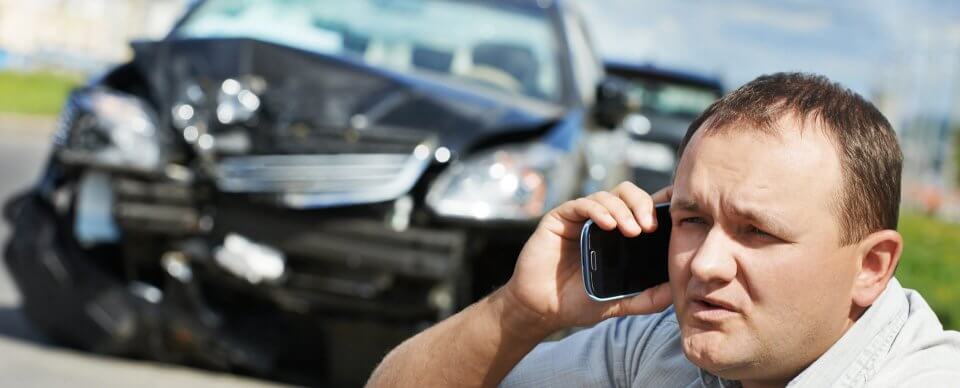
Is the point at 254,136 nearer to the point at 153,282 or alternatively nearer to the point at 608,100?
the point at 153,282

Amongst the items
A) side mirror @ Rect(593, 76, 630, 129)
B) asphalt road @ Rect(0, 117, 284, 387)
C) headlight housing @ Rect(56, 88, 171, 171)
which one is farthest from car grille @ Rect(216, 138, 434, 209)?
side mirror @ Rect(593, 76, 630, 129)

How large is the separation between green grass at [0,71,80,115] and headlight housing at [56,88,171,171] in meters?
22.2

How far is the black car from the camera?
514 inches

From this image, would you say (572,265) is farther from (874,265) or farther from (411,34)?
(411,34)

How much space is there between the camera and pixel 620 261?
2.06m

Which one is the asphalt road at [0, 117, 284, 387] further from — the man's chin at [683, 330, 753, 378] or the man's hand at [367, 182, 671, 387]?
the man's chin at [683, 330, 753, 378]

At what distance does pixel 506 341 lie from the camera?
212 cm

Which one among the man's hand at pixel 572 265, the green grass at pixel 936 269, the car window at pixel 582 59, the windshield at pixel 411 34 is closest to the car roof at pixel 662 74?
the green grass at pixel 936 269

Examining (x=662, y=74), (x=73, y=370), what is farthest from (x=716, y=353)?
(x=662, y=74)

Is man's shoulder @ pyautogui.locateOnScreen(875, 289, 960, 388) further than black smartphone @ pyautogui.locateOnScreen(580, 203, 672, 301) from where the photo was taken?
No

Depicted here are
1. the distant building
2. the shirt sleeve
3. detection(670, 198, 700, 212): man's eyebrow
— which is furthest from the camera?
the distant building

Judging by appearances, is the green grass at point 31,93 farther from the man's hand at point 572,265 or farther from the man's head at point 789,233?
the man's head at point 789,233

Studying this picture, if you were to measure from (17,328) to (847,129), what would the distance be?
17.1 feet

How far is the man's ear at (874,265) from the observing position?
1.75 meters
